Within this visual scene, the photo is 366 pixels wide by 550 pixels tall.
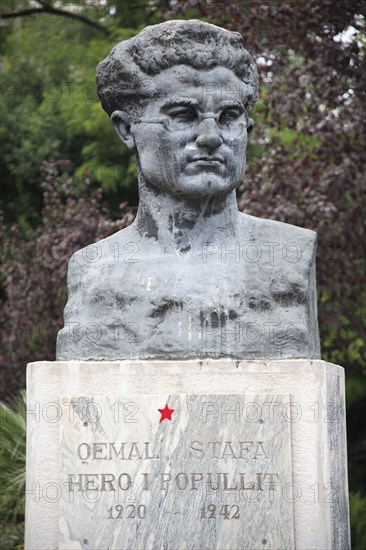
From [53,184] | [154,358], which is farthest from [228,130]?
[53,184]

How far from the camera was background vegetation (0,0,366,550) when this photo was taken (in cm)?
1005

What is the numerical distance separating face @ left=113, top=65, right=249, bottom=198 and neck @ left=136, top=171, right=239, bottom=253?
4.4 inches

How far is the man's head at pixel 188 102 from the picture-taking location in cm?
595

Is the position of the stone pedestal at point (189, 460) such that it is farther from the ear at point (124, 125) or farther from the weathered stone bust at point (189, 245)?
the ear at point (124, 125)

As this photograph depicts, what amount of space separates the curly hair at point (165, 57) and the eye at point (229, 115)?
0.60 ft

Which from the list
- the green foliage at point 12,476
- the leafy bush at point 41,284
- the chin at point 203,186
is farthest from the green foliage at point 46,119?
the chin at point 203,186

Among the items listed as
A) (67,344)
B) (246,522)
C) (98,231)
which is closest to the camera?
(246,522)

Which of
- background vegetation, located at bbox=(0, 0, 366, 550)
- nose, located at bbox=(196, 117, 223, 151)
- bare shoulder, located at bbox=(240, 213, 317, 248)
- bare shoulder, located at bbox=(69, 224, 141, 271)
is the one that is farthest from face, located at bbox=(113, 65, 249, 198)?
background vegetation, located at bbox=(0, 0, 366, 550)

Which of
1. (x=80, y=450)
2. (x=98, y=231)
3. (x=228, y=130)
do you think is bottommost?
(x=80, y=450)

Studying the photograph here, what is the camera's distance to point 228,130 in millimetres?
6047

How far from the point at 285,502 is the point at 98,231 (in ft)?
21.3

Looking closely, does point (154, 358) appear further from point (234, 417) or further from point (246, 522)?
point (246, 522)

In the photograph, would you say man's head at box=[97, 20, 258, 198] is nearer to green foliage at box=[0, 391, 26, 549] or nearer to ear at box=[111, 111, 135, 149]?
ear at box=[111, 111, 135, 149]

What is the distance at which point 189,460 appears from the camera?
5582 mm
